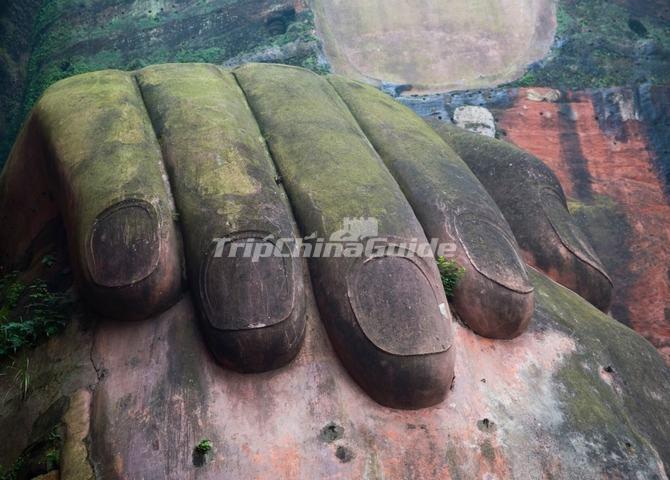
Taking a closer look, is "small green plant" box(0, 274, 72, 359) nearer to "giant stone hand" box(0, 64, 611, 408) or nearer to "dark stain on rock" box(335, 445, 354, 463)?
"giant stone hand" box(0, 64, 611, 408)

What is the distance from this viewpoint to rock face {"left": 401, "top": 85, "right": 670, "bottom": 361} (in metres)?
10.6

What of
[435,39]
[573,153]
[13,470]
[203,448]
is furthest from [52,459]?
[435,39]

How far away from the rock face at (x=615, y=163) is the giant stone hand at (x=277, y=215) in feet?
8.07

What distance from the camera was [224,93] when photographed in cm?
883

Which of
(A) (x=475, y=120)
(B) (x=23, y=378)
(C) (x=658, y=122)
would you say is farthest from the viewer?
(A) (x=475, y=120)

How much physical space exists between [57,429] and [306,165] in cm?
400

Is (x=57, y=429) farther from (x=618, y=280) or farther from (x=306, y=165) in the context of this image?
(x=618, y=280)

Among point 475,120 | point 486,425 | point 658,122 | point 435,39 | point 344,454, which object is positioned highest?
point 344,454

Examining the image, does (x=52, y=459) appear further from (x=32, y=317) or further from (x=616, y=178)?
(x=616, y=178)

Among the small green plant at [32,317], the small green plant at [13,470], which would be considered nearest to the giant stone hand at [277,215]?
the small green plant at [32,317]

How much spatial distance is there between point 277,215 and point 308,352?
1.54 m

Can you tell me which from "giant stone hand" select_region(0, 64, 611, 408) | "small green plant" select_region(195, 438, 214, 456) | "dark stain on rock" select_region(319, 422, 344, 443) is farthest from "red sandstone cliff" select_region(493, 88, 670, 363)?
"small green plant" select_region(195, 438, 214, 456)

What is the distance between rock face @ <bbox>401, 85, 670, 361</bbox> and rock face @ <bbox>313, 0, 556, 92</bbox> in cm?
135

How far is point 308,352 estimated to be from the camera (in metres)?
6.40
